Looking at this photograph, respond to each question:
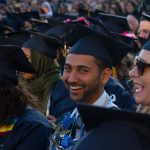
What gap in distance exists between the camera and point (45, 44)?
19.3ft

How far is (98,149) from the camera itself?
5.90 feet

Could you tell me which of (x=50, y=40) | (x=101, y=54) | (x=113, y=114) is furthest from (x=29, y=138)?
(x=50, y=40)

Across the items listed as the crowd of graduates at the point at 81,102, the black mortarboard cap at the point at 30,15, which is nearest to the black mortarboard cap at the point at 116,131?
the crowd of graduates at the point at 81,102

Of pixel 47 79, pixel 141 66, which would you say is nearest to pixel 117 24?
pixel 47 79

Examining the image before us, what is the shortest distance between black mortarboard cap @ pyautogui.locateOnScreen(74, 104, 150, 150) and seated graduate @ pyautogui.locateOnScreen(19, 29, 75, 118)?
9.15 feet

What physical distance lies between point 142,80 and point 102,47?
2.77 feet

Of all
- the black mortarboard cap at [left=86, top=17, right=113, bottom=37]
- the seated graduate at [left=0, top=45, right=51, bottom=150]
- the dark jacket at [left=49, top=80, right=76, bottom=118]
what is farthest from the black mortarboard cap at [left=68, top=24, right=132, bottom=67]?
the dark jacket at [left=49, top=80, right=76, bottom=118]

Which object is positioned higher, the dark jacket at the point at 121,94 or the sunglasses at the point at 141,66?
the sunglasses at the point at 141,66

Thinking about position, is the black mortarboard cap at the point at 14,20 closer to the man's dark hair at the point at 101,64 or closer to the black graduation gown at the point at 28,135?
the man's dark hair at the point at 101,64

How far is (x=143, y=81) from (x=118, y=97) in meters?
1.71

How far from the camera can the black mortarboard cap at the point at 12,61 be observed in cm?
346

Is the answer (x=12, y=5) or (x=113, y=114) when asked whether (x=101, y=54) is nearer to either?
(x=113, y=114)

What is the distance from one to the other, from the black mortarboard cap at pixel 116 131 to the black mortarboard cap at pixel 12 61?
160cm

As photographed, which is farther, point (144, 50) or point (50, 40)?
point (50, 40)
